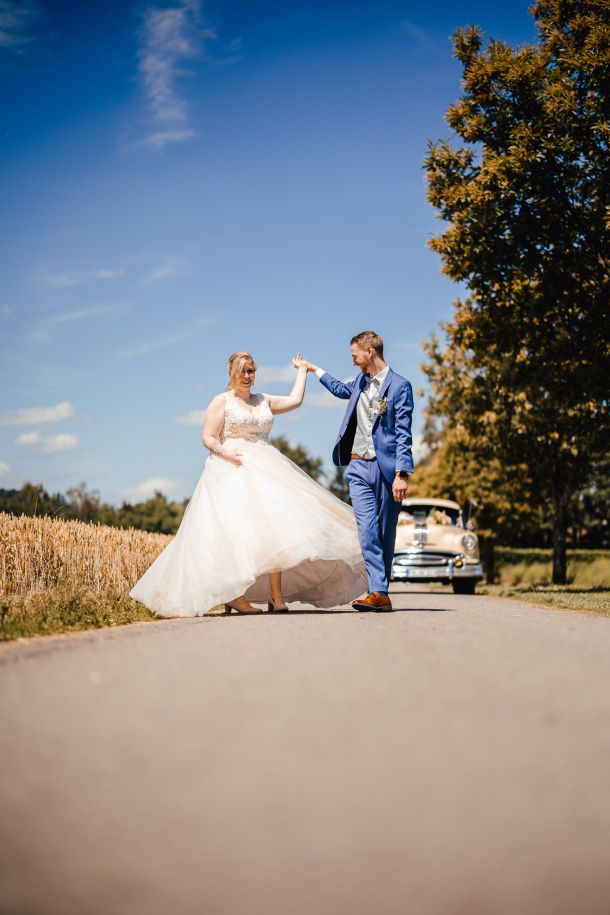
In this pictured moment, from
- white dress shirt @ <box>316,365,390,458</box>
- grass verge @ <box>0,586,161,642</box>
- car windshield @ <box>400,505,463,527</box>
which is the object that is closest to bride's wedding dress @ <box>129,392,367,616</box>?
grass verge @ <box>0,586,161,642</box>

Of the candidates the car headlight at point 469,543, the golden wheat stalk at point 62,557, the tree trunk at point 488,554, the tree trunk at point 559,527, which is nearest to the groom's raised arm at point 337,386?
the golden wheat stalk at point 62,557

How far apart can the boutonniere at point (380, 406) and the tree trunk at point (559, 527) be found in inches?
746

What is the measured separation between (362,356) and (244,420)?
131cm

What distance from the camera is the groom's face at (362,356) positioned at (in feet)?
28.5

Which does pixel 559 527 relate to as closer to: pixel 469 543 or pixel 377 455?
pixel 469 543

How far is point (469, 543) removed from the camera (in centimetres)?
1848

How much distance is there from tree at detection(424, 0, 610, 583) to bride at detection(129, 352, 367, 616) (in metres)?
8.96

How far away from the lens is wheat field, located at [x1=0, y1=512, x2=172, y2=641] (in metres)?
8.19

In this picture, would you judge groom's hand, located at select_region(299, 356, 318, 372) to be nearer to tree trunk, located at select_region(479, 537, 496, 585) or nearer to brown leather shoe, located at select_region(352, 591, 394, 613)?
brown leather shoe, located at select_region(352, 591, 394, 613)

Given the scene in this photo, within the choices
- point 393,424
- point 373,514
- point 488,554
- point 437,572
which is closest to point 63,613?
point 373,514

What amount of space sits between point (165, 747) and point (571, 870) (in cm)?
142

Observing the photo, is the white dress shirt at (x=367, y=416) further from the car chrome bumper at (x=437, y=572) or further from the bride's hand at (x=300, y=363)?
the car chrome bumper at (x=437, y=572)

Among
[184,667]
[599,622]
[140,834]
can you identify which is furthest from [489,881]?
[599,622]

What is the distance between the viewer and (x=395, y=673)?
4.59m
